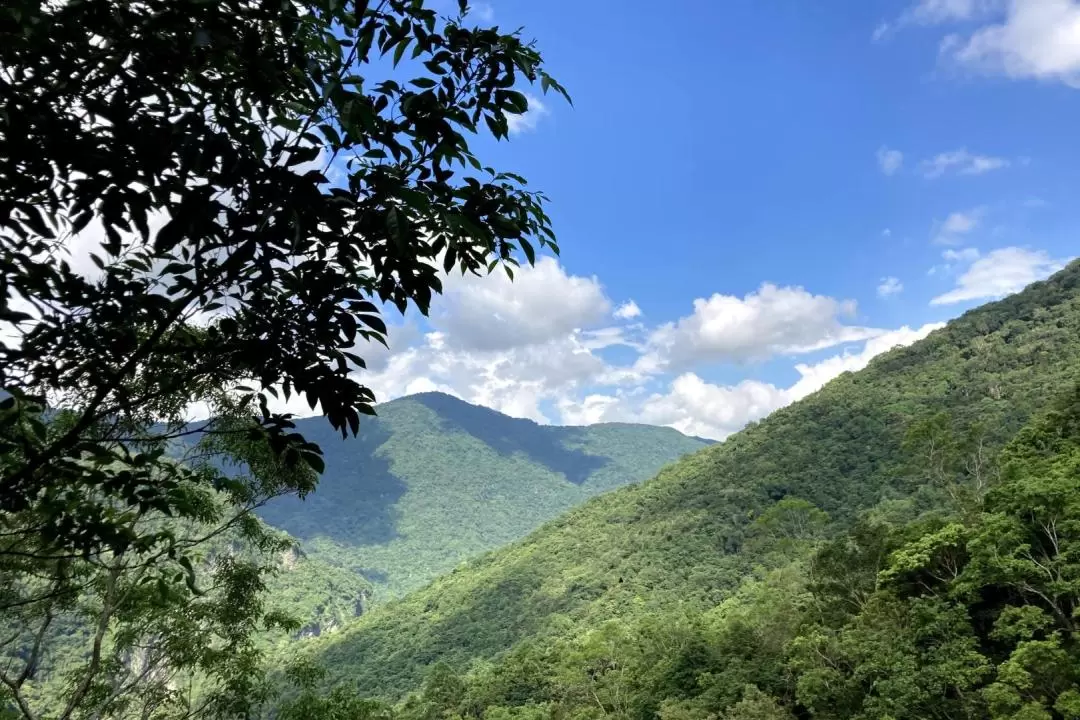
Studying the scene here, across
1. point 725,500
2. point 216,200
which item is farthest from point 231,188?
point 725,500

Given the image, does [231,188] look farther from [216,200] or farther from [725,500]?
[725,500]

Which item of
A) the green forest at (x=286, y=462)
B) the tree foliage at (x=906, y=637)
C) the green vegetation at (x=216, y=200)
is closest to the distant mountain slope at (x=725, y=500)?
the green forest at (x=286, y=462)

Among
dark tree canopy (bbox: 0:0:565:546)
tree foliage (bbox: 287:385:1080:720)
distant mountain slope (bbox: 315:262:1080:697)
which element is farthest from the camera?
distant mountain slope (bbox: 315:262:1080:697)

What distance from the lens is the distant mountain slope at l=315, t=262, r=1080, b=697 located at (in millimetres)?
49531

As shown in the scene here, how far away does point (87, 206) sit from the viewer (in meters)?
1.23

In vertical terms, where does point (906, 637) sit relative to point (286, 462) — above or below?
below

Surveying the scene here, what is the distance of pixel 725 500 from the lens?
194ft

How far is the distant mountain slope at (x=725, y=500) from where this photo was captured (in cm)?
4953

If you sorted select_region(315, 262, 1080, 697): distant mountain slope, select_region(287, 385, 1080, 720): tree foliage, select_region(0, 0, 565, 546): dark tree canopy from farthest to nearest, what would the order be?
select_region(315, 262, 1080, 697): distant mountain slope
select_region(287, 385, 1080, 720): tree foliage
select_region(0, 0, 565, 546): dark tree canopy

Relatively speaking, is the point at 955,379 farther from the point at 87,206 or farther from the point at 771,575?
the point at 87,206

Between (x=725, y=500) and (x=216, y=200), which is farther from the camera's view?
(x=725, y=500)

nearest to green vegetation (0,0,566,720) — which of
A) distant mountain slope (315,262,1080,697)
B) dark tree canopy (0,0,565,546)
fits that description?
dark tree canopy (0,0,565,546)

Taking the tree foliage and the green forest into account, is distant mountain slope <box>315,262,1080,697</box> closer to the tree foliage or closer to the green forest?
the green forest

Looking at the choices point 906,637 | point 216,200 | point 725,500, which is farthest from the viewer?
point 725,500
